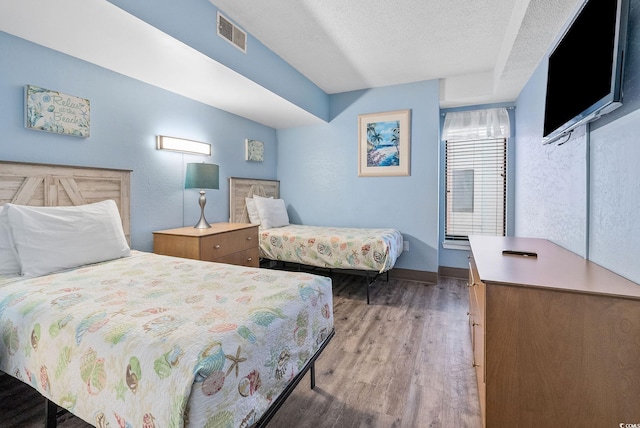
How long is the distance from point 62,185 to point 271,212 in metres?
2.31

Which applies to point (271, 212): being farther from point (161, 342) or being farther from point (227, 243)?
point (161, 342)

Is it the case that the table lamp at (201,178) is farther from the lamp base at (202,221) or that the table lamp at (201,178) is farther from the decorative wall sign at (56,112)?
the decorative wall sign at (56,112)

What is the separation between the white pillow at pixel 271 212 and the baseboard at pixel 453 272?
2.34 metres

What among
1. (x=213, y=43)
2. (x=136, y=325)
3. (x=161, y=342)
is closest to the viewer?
(x=161, y=342)

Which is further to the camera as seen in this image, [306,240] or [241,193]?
[241,193]

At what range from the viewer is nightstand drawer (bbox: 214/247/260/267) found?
290cm

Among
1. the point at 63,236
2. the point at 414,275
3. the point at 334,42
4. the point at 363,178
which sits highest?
the point at 334,42

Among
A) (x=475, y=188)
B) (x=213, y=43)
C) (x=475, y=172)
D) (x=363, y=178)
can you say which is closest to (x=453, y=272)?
(x=475, y=188)

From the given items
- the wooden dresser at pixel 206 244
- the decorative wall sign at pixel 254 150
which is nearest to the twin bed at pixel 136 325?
the wooden dresser at pixel 206 244

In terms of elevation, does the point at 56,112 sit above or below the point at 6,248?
above

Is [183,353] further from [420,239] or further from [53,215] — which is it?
[420,239]

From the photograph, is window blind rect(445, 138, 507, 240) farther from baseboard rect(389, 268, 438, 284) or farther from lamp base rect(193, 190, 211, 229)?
lamp base rect(193, 190, 211, 229)

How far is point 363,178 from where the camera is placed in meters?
4.23

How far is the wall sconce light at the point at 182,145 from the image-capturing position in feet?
9.29
